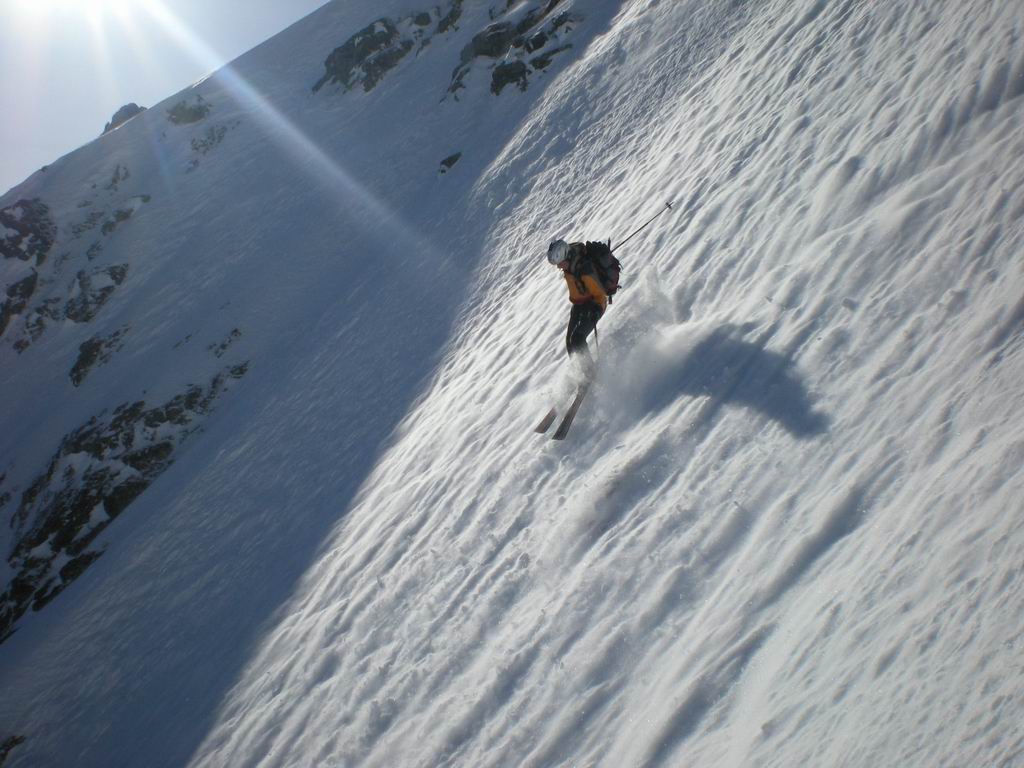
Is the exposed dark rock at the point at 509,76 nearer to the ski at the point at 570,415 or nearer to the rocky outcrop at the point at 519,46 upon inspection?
the rocky outcrop at the point at 519,46

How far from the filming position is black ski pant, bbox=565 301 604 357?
732 cm

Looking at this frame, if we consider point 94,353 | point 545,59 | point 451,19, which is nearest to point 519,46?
point 545,59

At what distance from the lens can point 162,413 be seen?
18859 mm

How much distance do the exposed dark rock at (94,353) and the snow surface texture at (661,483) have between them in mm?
8829

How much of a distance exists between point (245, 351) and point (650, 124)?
14.0m

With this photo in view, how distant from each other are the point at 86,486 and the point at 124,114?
36553 millimetres

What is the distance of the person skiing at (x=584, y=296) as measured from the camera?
7.30m

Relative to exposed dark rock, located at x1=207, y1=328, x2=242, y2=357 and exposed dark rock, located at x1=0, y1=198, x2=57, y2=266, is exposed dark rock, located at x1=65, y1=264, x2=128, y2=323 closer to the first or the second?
exposed dark rock, located at x1=0, y1=198, x2=57, y2=266

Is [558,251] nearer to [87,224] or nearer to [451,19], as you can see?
[451,19]

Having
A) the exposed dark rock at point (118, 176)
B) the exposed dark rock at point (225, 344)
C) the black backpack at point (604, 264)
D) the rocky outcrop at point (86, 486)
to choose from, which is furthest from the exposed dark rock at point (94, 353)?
the black backpack at point (604, 264)

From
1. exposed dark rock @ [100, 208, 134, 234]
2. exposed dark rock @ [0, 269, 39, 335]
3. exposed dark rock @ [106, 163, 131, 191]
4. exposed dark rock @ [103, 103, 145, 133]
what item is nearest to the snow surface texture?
exposed dark rock @ [0, 269, 39, 335]

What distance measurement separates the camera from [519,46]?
22969 mm

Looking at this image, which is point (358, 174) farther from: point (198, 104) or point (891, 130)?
point (891, 130)

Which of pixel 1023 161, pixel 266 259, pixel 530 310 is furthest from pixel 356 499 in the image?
pixel 266 259
